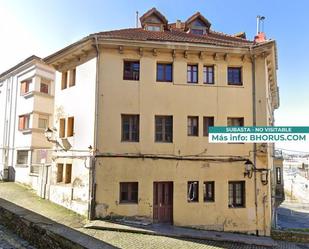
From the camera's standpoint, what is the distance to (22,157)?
76.0ft

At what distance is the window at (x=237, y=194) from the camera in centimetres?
1515

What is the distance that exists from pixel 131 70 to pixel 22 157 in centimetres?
1357

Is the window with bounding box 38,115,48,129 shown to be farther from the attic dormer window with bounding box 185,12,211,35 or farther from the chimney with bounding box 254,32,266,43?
the chimney with bounding box 254,32,266,43

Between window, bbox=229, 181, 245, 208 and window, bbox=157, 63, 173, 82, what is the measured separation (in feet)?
21.5

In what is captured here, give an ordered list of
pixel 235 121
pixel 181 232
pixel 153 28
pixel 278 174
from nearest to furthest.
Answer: pixel 181 232 < pixel 235 121 < pixel 153 28 < pixel 278 174

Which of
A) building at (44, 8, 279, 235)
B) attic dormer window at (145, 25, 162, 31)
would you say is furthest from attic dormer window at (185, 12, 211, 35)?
building at (44, 8, 279, 235)

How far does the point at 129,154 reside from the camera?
14.5 meters

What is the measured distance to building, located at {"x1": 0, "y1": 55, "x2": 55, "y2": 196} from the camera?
21.8 m

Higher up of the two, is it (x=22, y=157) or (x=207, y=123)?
(x=207, y=123)

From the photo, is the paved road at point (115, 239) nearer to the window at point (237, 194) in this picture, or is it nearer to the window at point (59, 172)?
the window at point (59, 172)

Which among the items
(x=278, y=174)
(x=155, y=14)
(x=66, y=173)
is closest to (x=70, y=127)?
(x=66, y=173)

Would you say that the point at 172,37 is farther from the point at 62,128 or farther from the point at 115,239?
the point at 115,239

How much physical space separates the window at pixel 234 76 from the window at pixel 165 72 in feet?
10.7

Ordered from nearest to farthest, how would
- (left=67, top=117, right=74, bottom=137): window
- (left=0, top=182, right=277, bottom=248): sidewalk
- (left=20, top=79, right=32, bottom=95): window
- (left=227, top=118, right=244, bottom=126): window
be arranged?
1. (left=0, top=182, right=277, bottom=248): sidewalk
2. (left=227, top=118, right=244, bottom=126): window
3. (left=67, top=117, right=74, bottom=137): window
4. (left=20, top=79, right=32, bottom=95): window
